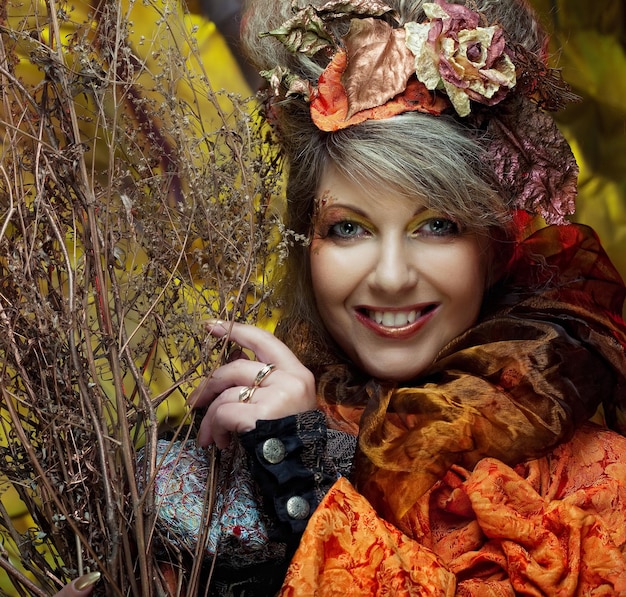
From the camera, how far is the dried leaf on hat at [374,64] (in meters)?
1.43

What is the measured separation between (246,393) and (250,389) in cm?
1

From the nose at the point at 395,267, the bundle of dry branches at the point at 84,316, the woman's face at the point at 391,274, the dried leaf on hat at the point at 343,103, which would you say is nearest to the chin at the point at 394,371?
the woman's face at the point at 391,274

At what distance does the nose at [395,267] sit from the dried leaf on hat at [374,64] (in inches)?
9.0

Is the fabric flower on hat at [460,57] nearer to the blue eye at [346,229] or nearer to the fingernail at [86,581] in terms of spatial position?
the blue eye at [346,229]

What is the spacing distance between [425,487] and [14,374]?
63 centimetres

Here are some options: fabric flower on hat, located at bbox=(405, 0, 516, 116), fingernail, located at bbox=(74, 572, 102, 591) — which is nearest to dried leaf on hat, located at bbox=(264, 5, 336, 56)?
fabric flower on hat, located at bbox=(405, 0, 516, 116)

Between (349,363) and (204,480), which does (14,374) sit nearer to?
(204,480)

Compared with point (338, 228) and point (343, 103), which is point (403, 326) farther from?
point (343, 103)

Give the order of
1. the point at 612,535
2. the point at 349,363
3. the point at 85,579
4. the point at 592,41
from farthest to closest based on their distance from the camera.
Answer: the point at 592,41 < the point at 349,363 < the point at 612,535 < the point at 85,579

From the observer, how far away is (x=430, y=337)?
1474 mm

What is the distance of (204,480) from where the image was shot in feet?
4.37

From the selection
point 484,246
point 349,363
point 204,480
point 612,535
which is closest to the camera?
point 612,535

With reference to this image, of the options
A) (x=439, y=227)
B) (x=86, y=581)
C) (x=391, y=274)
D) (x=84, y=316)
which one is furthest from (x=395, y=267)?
(x=86, y=581)

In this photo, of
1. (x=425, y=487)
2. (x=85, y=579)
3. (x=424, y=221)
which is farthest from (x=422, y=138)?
(x=85, y=579)
